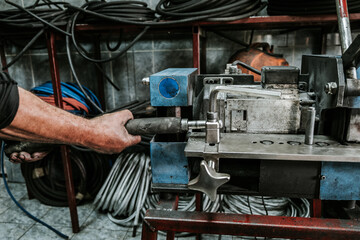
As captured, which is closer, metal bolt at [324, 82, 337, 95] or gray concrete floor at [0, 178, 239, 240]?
metal bolt at [324, 82, 337, 95]

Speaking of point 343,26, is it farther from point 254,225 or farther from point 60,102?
point 60,102

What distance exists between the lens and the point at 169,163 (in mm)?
872

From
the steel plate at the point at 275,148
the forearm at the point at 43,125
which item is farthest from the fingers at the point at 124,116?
the steel plate at the point at 275,148

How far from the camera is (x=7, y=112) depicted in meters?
0.73

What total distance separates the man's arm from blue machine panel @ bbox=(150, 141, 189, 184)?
116mm

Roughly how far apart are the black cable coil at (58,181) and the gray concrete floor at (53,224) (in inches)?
3.0

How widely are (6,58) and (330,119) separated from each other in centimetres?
262

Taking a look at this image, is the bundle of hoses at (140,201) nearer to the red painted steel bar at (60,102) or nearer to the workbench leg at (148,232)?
the red painted steel bar at (60,102)

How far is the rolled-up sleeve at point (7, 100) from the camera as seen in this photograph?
71 cm

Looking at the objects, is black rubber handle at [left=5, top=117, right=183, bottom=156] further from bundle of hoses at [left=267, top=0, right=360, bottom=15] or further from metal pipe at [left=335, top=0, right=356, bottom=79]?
bundle of hoses at [left=267, top=0, right=360, bottom=15]

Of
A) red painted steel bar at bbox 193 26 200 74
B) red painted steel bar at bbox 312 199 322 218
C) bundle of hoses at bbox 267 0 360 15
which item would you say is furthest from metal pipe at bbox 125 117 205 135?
bundle of hoses at bbox 267 0 360 15

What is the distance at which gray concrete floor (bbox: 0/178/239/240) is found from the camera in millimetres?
1851

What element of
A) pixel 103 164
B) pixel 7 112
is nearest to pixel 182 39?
pixel 103 164

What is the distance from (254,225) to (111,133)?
51cm
